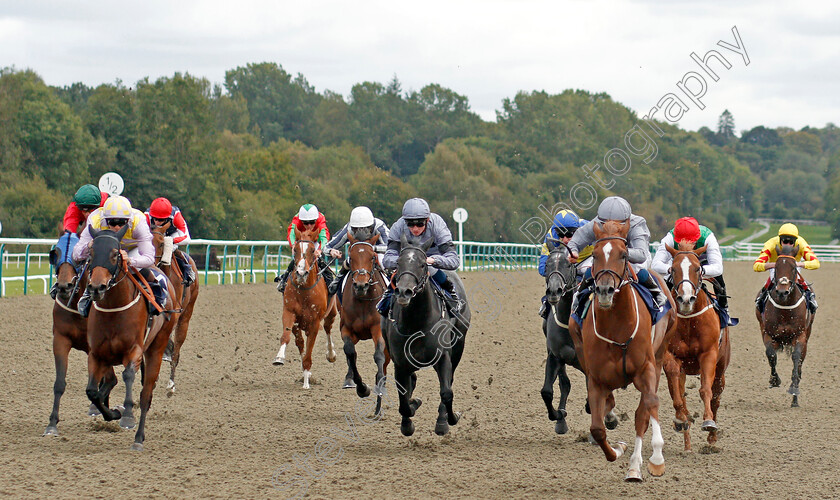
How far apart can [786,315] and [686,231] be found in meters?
3.38

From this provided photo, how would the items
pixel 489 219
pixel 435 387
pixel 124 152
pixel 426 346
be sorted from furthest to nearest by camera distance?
1. pixel 489 219
2. pixel 124 152
3. pixel 435 387
4. pixel 426 346

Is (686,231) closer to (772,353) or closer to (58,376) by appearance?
(772,353)

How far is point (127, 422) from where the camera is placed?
310 inches

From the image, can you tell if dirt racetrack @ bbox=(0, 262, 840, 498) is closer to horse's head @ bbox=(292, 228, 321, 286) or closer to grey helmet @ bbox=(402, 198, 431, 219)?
horse's head @ bbox=(292, 228, 321, 286)

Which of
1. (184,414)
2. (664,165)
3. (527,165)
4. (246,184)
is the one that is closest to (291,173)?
(246,184)

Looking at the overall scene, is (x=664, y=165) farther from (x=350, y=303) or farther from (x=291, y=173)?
(x=350, y=303)

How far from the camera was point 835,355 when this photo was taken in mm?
14438

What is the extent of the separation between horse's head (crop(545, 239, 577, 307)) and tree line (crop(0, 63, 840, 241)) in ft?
26.7

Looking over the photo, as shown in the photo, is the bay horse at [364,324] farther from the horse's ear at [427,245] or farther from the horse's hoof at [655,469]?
the horse's hoof at [655,469]

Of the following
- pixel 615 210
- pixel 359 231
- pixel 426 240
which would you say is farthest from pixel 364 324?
pixel 615 210

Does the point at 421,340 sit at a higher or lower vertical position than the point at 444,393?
higher

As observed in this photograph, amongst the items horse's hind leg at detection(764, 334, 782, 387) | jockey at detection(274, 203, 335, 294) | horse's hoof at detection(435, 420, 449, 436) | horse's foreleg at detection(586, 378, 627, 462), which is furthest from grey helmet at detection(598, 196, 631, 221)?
horse's hind leg at detection(764, 334, 782, 387)

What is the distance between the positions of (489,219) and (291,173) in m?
12.0

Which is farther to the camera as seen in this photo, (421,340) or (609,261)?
(421,340)
